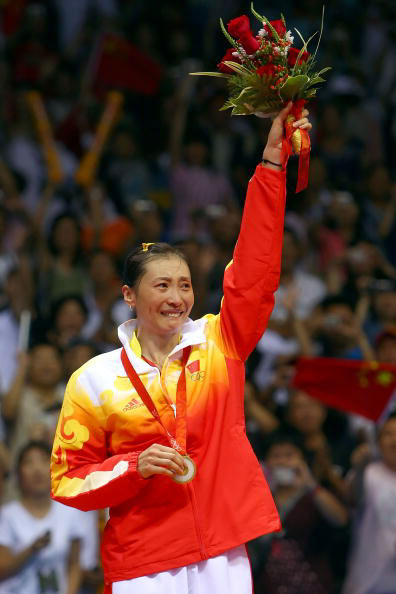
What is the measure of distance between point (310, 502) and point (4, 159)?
4359 mm

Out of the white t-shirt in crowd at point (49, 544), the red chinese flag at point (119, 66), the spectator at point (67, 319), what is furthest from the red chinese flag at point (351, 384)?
the red chinese flag at point (119, 66)

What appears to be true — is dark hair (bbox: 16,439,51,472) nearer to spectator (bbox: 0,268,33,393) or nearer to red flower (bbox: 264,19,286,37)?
spectator (bbox: 0,268,33,393)

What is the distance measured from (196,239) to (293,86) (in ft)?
15.9

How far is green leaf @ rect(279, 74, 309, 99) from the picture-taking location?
12.4 ft

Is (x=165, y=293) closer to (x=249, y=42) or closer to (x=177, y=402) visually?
(x=177, y=402)

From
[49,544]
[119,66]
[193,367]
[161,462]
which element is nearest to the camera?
[161,462]

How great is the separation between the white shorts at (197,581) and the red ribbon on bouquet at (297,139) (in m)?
1.35

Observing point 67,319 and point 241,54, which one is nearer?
point 241,54

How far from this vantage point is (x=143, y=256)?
4180 mm

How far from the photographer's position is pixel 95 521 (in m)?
6.63

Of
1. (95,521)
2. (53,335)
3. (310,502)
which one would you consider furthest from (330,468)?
(53,335)

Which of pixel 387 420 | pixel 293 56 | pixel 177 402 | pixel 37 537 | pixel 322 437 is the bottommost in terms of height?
pixel 37 537

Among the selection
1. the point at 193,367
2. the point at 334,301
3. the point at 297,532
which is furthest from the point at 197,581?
the point at 334,301

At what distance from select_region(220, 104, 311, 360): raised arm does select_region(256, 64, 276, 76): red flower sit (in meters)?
0.13
